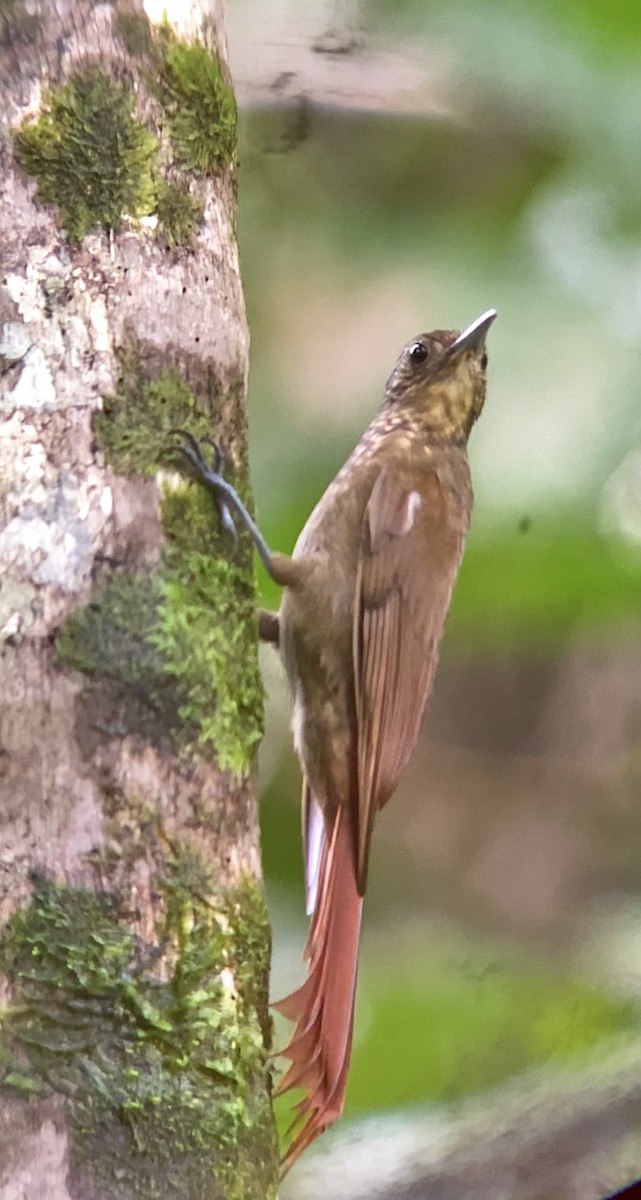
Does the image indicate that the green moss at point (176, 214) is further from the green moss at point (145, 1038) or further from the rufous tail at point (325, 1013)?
the rufous tail at point (325, 1013)

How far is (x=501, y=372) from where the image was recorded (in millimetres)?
2455

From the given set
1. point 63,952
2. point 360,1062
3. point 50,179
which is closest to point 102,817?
point 63,952

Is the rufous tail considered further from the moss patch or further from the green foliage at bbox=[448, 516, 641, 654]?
the green foliage at bbox=[448, 516, 641, 654]

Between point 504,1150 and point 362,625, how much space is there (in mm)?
998

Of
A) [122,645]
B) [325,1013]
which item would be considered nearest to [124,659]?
[122,645]

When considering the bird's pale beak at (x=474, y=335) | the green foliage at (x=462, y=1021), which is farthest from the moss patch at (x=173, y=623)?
the green foliage at (x=462, y=1021)

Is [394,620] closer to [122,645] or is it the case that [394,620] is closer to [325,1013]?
[325,1013]

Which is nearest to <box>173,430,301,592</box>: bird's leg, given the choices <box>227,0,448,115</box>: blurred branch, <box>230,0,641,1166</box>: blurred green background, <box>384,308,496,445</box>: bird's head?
<box>384,308,496,445</box>: bird's head

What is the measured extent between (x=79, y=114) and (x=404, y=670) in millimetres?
890

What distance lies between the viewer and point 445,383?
2.05m

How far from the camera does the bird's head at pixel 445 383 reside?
6.68ft

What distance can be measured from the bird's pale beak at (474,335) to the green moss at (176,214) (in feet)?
2.58

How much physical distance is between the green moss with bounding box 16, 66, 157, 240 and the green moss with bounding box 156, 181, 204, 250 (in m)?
0.01

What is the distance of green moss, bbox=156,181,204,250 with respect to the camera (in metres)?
1.22
